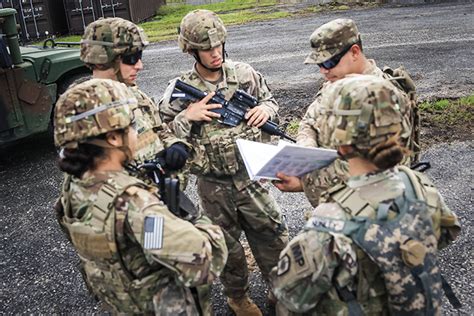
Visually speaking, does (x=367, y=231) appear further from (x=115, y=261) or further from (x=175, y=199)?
(x=115, y=261)

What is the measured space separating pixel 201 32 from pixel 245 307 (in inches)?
67.2

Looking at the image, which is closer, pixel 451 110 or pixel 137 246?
pixel 137 246

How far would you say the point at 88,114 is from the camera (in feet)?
6.18

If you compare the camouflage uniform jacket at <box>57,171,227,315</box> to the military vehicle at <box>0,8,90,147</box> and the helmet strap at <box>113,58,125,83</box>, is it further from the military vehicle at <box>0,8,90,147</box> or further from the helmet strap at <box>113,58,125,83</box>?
the military vehicle at <box>0,8,90,147</box>

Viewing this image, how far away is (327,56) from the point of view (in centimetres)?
273

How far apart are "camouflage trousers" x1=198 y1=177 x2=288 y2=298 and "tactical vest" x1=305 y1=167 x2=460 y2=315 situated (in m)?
1.36

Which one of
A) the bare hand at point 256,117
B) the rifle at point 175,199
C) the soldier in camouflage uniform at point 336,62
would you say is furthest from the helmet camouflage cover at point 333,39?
the rifle at point 175,199

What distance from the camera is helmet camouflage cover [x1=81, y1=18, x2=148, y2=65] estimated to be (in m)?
2.76

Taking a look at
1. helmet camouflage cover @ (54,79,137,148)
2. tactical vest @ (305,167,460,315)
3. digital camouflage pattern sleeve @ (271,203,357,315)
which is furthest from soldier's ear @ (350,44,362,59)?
helmet camouflage cover @ (54,79,137,148)

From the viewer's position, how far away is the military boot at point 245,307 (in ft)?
10.8

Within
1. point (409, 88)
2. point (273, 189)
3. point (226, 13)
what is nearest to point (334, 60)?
point (409, 88)

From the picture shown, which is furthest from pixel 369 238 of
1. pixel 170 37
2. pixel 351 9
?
pixel 351 9

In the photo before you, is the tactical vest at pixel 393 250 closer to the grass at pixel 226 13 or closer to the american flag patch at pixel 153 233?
the american flag patch at pixel 153 233

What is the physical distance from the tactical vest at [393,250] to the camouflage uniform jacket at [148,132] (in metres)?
1.20
